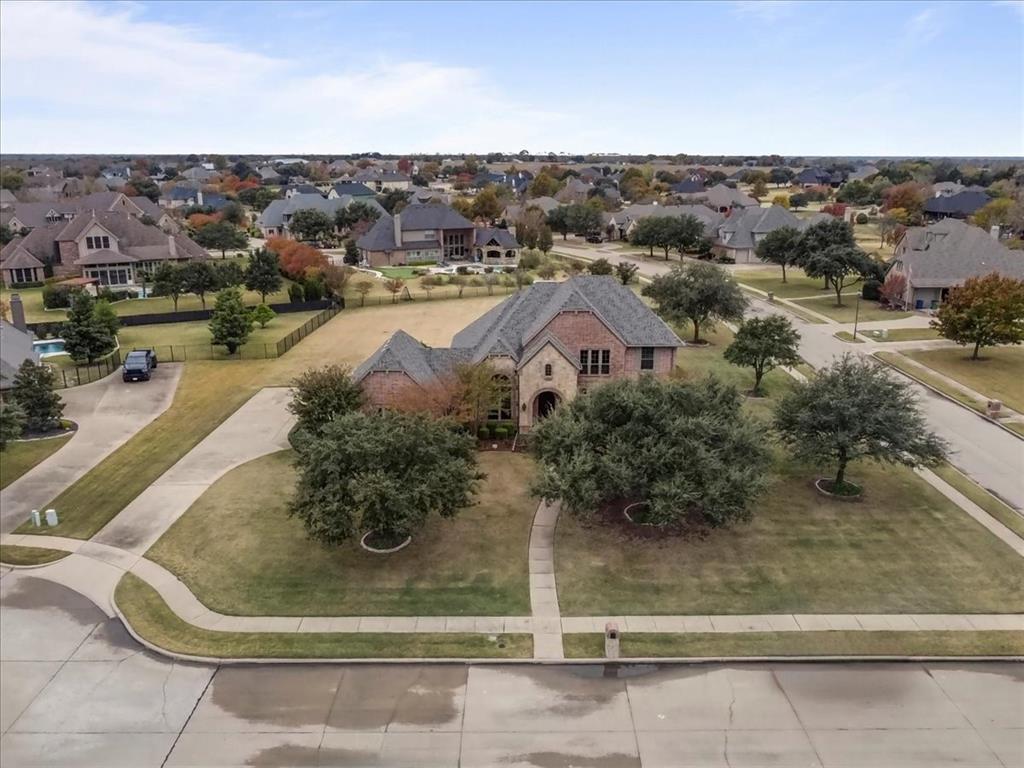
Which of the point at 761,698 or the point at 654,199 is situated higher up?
the point at 654,199

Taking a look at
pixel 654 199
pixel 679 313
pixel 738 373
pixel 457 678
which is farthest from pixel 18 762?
pixel 654 199

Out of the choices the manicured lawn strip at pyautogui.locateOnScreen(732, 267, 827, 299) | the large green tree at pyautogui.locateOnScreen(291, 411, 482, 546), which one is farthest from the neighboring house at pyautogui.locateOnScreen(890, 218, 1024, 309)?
the large green tree at pyautogui.locateOnScreen(291, 411, 482, 546)

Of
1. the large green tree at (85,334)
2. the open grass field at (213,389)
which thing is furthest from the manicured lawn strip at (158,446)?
the large green tree at (85,334)

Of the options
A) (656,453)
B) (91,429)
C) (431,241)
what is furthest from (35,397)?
(431,241)

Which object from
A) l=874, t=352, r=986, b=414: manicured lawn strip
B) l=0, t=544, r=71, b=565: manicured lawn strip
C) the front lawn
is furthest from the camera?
l=874, t=352, r=986, b=414: manicured lawn strip

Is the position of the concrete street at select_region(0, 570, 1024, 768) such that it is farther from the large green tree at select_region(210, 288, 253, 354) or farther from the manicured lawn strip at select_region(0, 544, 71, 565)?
the large green tree at select_region(210, 288, 253, 354)

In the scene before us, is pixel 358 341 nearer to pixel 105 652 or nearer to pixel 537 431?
pixel 537 431
